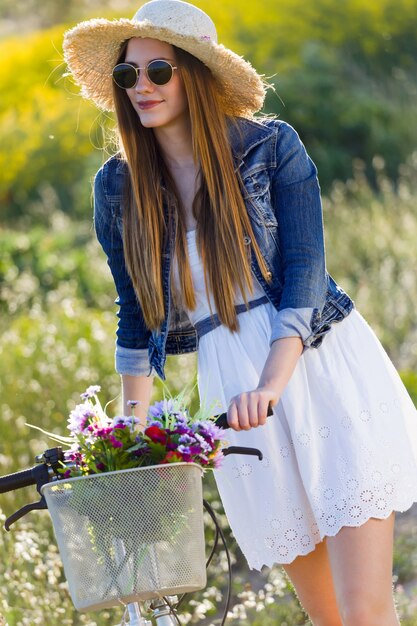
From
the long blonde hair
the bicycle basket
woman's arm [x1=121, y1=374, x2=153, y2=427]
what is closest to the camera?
the bicycle basket

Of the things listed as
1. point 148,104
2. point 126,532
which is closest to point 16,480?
point 126,532

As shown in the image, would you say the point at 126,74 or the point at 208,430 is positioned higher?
the point at 126,74

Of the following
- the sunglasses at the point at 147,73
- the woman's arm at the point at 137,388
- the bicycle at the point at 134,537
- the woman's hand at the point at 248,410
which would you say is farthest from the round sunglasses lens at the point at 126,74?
the bicycle at the point at 134,537

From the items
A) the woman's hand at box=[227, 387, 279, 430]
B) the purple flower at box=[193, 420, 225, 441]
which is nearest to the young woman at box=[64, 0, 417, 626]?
the woman's hand at box=[227, 387, 279, 430]

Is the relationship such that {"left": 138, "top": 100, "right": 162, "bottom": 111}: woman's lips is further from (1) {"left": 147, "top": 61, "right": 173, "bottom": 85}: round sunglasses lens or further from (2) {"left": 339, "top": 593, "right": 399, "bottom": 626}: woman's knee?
(2) {"left": 339, "top": 593, "right": 399, "bottom": 626}: woman's knee

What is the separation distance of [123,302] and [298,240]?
2.00 feet

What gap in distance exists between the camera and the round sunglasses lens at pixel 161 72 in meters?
3.27

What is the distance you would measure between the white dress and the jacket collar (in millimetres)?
269

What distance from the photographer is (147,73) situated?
3.30m

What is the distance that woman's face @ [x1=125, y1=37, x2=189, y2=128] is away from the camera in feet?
10.8

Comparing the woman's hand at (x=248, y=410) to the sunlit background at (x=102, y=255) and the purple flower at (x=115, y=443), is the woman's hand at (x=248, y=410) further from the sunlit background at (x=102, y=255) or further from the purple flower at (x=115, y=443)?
the sunlit background at (x=102, y=255)

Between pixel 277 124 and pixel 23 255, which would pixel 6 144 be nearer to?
pixel 23 255

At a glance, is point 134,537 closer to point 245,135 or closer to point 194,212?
point 194,212

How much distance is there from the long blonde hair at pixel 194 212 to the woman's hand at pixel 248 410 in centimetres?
54
